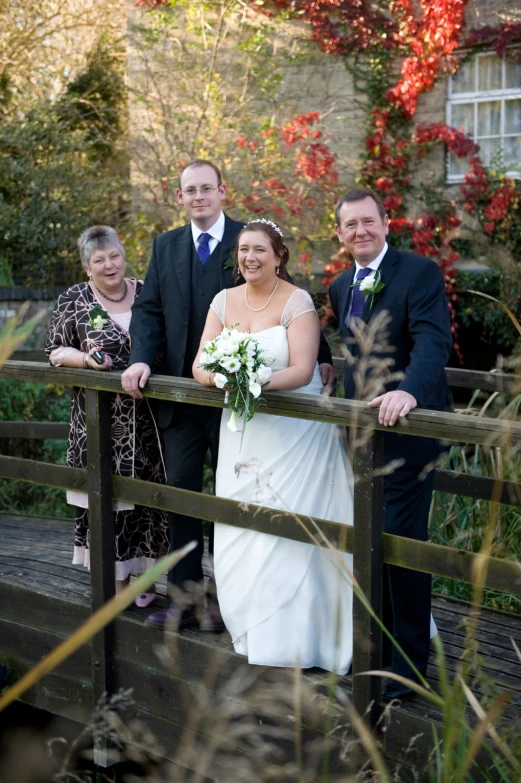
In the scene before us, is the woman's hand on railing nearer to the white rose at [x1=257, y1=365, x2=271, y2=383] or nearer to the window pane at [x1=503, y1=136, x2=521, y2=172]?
the white rose at [x1=257, y1=365, x2=271, y2=383]

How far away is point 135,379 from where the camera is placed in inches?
147

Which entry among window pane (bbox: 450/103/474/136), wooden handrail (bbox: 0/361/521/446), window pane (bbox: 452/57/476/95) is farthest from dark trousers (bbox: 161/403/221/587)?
window pane (bbox: 452/57/476/95)

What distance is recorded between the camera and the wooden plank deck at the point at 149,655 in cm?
330

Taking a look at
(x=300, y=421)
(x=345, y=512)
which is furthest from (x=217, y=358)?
(x=345, y=512)

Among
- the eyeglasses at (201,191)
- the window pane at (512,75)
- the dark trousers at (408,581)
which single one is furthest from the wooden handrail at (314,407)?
the window pane at (512,75)

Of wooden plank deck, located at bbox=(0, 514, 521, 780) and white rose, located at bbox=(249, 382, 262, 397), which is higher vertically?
white rose, located at bbox=(249, 382, 262, 397)

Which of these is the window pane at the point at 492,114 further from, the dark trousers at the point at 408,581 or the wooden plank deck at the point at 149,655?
the dark trousers at the point at 408,581

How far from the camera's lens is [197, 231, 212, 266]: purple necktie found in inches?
158

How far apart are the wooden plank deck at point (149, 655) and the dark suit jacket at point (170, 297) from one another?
37.1 inches

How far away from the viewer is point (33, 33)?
12.5 m

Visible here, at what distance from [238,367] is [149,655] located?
1415 millimetres

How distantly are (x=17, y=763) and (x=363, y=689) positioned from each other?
6.70 ft

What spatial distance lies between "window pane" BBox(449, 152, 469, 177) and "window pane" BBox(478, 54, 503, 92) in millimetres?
693

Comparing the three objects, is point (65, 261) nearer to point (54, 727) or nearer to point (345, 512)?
point (54, 727)
